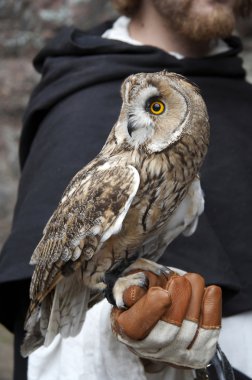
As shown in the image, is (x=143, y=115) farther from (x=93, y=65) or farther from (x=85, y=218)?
(x=93, y=65)

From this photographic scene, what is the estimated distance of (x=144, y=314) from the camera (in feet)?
4.49

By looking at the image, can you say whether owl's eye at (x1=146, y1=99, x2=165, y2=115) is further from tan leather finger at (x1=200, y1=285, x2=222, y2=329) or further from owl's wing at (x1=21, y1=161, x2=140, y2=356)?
tan leather finger at (x1=200, y1=285, x2=222, y2=329)

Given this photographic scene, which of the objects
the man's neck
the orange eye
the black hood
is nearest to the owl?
the orange eye

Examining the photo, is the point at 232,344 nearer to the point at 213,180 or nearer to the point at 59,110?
the point at 213,180

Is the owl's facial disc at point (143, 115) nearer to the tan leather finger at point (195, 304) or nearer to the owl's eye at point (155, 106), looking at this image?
the owl's eye at point (155, 106)

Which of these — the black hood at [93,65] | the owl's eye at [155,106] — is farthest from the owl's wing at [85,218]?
the black hood at [93,65]

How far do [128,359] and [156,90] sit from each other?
506 mm

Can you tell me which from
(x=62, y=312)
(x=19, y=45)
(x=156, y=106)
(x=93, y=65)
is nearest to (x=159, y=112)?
(x=156, y=106)

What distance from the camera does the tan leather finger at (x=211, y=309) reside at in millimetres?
1402

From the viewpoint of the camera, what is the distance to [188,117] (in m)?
1.43

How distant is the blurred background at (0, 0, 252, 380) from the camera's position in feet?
10.2

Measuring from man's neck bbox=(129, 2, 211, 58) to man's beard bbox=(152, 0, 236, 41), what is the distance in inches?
2.0

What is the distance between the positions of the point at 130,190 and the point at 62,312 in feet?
1.02

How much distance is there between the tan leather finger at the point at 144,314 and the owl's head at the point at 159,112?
0.26 m
